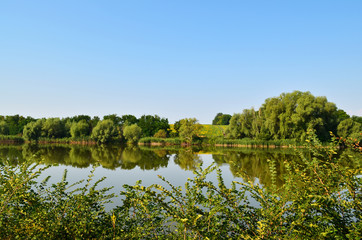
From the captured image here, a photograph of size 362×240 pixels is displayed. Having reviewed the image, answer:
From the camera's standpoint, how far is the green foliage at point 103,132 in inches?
2266

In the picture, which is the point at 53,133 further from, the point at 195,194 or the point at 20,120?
the point at 195,194

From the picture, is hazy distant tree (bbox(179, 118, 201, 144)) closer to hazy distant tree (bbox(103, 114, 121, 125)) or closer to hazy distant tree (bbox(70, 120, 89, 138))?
hazy distant tree (bbox(70, 120, 89, 138))

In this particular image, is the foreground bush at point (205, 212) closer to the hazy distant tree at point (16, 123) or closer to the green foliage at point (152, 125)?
the green foliage at point (152, 125)

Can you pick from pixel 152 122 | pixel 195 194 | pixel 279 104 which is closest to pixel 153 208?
pixel 195 194

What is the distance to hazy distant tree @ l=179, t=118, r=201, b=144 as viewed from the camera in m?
54.9

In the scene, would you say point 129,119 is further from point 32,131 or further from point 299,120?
point 299,120

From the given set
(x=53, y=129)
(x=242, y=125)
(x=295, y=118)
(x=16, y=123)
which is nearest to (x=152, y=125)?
(x=53, y=129)

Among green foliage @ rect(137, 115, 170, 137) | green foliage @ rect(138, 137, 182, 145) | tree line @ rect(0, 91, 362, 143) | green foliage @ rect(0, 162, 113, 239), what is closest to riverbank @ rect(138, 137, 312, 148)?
green foliage @ rect(138, 137, 182, 145)

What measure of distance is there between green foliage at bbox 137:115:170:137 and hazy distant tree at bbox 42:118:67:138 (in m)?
22.6

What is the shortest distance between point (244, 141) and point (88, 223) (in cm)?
4365

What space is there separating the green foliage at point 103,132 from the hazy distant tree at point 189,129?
60.4 ft

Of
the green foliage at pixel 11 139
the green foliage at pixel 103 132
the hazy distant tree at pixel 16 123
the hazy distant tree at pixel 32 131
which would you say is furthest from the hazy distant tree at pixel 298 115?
the hazy distant tree at pixel 16 123

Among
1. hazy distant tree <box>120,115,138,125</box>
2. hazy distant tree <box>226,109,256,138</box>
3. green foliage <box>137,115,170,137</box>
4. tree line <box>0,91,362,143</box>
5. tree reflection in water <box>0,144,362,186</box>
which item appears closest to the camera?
tree reflection in water <box>0,144,362,186</box>

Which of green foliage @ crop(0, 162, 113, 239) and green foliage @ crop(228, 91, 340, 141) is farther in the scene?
green foliage @ crop(228, 91, 340, 141)
